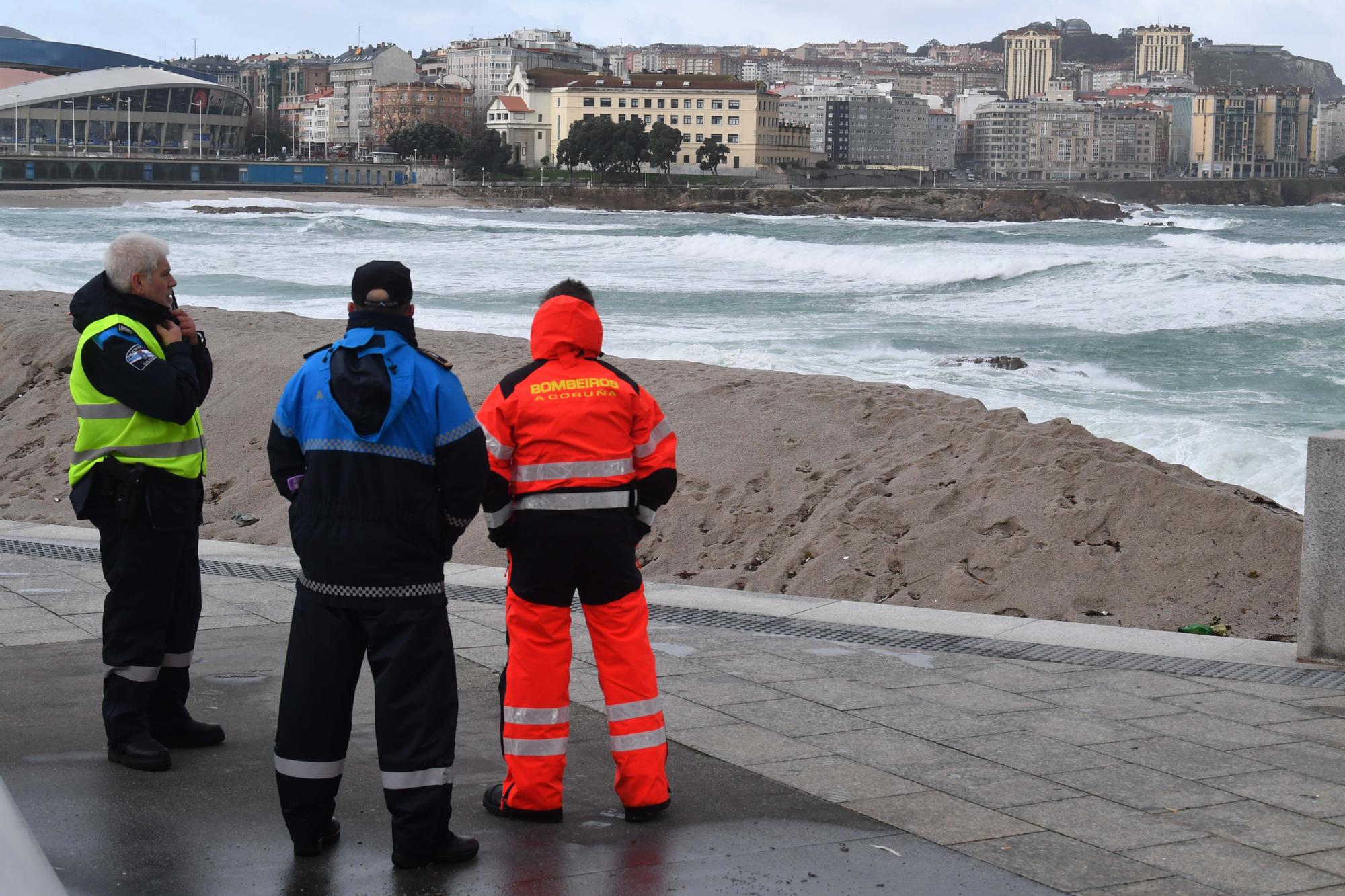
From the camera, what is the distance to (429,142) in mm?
130875

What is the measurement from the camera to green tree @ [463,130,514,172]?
129 m

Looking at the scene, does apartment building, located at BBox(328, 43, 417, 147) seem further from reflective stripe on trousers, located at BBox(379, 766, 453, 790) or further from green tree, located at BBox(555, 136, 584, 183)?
reflective stripe on trousers, located at BBox(379, 766, 453, 790)

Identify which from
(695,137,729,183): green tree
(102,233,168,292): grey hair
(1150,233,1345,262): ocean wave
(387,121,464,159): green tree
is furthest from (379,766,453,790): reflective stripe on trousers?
(695,137,729,183): green tree

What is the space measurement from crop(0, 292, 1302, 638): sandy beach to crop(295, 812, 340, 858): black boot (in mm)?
4794

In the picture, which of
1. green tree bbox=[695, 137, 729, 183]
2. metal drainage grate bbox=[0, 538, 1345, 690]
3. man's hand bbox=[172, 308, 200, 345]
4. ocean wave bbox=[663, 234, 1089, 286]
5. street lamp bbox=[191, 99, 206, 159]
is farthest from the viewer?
A: green tree bbox=[695, 137, 729, 183]

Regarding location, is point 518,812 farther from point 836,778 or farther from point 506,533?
point 836,778

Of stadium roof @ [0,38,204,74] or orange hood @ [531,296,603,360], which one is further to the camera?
stadium roof @ [0,38,204,74]

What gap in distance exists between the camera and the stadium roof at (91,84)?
12112 centimetres

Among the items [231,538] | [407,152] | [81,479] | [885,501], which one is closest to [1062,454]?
[885,501]

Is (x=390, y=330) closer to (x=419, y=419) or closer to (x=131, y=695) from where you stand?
(x=419, y=419)

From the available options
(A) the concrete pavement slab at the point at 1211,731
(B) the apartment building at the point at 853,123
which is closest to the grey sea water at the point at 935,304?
(A) the concrete pavement slab at the point at 1211,731

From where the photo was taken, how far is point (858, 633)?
657 cm

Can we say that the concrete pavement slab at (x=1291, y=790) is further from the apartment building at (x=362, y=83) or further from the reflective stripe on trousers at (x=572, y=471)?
the apartment building at (x=362, y=83)

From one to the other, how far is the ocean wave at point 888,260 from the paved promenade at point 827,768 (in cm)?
3184
